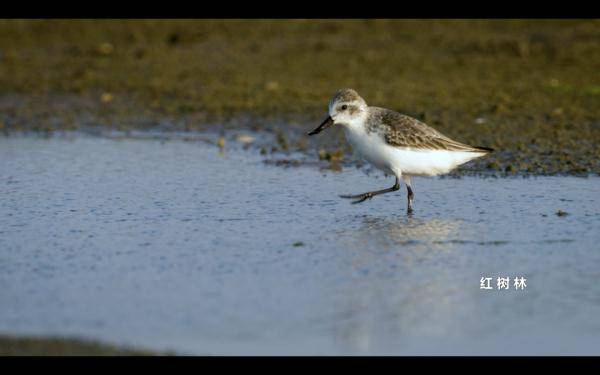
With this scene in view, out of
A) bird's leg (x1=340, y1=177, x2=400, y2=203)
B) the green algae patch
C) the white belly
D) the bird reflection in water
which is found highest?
the green algae patch

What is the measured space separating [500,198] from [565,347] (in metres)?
3.32

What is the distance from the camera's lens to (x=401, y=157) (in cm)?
773

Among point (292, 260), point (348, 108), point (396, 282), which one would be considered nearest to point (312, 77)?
point (348, 108)

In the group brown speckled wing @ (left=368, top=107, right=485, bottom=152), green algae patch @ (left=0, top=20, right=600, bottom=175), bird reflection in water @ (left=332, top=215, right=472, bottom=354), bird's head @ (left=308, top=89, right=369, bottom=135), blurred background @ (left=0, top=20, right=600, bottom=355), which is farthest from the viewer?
green algae patch @ (left=0, top=20, right=600, bottom=175)

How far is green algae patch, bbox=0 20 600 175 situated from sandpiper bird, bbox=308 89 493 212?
1.16 m

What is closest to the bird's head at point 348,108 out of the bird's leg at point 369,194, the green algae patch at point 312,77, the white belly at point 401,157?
the white belly at point 401,157

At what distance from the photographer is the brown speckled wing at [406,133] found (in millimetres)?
7715

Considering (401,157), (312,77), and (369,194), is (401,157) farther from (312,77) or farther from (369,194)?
(312,77)

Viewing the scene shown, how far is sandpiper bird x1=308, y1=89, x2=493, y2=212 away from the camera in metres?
7.73

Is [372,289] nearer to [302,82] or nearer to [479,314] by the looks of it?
[479,314]

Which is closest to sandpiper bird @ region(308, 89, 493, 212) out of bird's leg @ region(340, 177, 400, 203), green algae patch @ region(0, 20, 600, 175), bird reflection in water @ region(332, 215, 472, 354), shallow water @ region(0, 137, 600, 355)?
bird's leg @ region(340, 177, 400, 203)

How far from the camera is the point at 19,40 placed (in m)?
16.3

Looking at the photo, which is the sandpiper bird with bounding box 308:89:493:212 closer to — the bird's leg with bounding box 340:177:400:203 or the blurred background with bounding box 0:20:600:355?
the bird's leg with bounding box 340:177:400:203

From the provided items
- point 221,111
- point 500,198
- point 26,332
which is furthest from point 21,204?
point 221,111
